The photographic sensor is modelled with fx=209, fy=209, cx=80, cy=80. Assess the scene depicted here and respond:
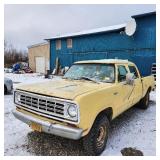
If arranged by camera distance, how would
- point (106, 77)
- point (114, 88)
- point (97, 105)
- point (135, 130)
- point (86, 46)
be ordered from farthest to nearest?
point (86, 46)
point (135, 130)
point (106, 77)
point (114, 88)
point (97, 105)

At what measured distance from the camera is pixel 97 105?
3852 millimetres

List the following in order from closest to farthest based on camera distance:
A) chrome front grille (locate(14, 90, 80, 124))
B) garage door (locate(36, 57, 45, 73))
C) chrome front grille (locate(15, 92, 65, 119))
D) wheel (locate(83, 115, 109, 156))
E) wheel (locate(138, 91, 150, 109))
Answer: chrome front grille (locate(14, 90, 80, 124)) → chrome front grille (locate(15, 92, 65, 119)) → wheel (locate(83, 115, 109, 156)) → wheel (locate(138, 91, 150, 109)) → garage door (locate(36, 57, 45, 73))

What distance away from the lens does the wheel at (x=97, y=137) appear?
3.84m

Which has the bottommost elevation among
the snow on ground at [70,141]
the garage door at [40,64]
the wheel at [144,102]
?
the snow on ground at [70,141]

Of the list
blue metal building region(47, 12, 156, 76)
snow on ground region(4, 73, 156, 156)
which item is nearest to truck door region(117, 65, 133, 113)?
snow on ground region(4, 73, 156, 156)

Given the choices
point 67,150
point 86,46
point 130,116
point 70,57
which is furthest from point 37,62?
point 67,150

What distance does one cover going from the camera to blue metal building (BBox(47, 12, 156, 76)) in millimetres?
15336

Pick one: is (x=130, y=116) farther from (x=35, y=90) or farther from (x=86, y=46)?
(x=86, y=46)

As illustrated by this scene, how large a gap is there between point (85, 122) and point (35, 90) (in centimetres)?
125

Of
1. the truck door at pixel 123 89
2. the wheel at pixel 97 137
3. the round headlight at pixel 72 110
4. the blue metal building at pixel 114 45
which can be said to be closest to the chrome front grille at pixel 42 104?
the round headlight at pixel 72 110

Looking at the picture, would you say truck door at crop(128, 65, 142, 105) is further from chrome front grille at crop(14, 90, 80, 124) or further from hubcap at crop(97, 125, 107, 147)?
chrome front grille at crop(14, 90, 80, 124)

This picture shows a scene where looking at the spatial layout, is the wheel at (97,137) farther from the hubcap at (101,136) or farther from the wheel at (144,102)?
the wheel at (144,102)

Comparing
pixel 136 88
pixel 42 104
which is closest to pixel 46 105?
pixel 42 104

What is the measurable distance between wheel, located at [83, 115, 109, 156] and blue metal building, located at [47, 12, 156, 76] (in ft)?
39.5
